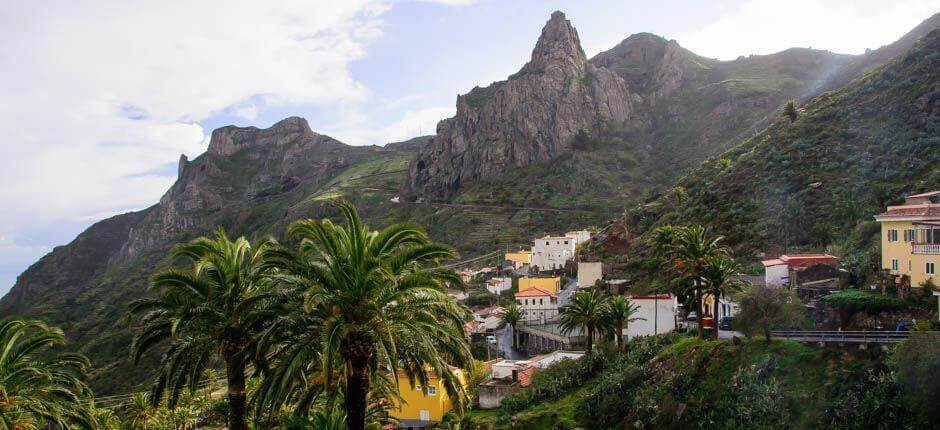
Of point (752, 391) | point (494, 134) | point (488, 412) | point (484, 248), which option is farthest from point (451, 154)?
point (752, 391)

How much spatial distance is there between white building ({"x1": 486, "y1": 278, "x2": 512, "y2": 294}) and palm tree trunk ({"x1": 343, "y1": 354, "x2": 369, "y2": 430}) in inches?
2412

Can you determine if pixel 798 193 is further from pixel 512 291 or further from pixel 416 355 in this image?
pixel 416 355

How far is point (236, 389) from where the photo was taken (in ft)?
44.3

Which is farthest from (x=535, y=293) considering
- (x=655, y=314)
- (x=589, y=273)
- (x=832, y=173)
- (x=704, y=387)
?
(x=704, y=387)

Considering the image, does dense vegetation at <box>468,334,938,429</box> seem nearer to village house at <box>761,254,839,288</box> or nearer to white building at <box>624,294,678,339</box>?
white building at <box>624,294,678,339</box>

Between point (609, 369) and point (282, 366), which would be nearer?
point (282, 366)

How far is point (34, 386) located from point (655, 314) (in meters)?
32.3

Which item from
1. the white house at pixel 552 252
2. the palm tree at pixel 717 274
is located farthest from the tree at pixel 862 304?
the white house at pixel 552 252

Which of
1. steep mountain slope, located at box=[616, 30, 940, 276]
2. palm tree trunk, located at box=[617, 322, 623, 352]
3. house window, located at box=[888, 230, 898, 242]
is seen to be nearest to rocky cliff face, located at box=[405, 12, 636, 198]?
steep mountain slope, located at box=[616, 30, 940, 276]

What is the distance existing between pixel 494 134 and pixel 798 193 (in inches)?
4191

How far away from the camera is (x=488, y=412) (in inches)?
1384

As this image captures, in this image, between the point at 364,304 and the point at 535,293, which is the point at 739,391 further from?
the point at 535,293

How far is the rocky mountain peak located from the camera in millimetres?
169500

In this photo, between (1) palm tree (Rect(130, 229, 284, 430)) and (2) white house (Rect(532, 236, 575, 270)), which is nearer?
(1) palm tree (Rect(130, 229, 284, 430))
